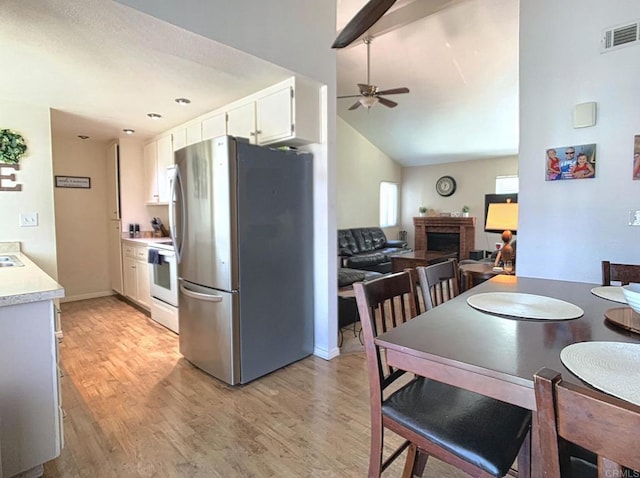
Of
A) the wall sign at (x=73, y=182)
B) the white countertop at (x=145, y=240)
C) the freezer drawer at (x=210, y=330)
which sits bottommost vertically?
the freezer drawer at (x=210, y=330)

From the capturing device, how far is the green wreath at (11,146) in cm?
296

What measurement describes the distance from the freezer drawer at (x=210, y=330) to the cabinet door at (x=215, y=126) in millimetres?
1485

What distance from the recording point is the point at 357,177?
767cm

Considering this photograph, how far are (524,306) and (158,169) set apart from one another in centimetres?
444

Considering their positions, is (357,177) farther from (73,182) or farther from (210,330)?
(210,330)

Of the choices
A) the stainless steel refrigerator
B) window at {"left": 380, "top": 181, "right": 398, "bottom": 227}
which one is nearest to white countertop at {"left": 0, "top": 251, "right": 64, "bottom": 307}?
the stainless steel refrigerator

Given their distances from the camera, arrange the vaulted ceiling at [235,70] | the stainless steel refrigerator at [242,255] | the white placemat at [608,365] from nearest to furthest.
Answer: the white placemat at [608,365], the vaulted ceiling at [235,70], the stainless steel refrigerator at [242,255]

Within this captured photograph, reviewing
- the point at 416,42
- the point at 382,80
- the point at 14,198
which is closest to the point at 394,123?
the point at 382,80

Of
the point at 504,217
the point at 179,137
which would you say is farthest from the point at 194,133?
the point at 504,217

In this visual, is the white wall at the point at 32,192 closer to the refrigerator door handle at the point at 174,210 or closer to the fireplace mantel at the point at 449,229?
the refrigerator door handle at the point at 174,210

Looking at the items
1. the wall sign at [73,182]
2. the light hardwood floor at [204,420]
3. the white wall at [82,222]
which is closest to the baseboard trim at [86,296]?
the white wall at [82,222]

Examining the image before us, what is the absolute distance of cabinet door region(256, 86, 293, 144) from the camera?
105 inches

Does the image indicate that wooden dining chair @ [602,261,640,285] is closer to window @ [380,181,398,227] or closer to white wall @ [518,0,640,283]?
white wall @ [518,0,640,283]

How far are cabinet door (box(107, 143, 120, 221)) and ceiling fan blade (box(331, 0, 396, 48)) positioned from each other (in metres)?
4.08
